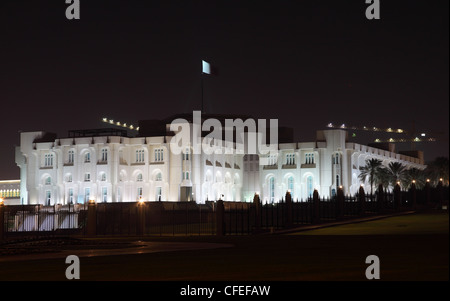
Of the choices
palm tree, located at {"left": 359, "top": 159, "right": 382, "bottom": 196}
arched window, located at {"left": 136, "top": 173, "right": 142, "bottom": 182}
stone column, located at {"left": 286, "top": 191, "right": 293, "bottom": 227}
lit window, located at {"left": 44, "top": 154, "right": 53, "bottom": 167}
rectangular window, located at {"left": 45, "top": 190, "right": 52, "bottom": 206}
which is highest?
lit window, located at {"left": 44, "top": 154, "right": 53, "bottom": 167}

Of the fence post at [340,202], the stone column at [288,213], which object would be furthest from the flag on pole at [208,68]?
the stone column at [288,213]

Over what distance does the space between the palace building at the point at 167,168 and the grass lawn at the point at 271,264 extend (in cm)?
7161

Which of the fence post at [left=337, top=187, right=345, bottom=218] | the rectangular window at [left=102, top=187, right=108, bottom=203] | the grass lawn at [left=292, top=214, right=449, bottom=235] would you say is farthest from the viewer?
the rectangular window at [left=102, top=187, right=108, bottom=203]

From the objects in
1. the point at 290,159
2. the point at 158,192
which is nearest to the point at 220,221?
the point at 158,192

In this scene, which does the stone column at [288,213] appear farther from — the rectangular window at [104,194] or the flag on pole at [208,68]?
the flag on pole at [208,68]

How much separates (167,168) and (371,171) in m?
30.6

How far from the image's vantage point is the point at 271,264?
19562mm

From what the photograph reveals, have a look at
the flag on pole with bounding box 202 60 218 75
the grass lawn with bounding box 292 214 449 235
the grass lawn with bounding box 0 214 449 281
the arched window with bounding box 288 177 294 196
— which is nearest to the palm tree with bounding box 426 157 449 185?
the arched window with bounding box 288 177 294 196

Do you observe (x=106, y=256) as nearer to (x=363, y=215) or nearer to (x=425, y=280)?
(x=425, y=280)

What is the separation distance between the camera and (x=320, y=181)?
103375mm

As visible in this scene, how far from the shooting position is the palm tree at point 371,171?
4119 inches

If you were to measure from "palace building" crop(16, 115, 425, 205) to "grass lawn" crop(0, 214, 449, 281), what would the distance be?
71611 millimetres

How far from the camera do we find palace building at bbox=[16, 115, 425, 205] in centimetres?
9806

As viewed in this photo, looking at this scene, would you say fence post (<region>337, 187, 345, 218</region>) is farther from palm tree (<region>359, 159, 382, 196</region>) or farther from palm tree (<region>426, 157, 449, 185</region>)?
palm tree (<region>426, 157, 449, 185</region>)
